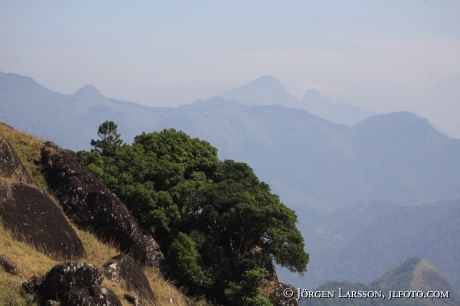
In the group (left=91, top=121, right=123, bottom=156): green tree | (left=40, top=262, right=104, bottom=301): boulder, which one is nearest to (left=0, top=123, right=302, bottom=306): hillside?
(left=40, top=262, right=104, bottom=301): boulder

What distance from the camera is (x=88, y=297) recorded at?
13484 mm

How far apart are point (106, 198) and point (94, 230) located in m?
1.48

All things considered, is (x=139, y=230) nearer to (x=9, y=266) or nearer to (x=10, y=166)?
(x=10, y=166)

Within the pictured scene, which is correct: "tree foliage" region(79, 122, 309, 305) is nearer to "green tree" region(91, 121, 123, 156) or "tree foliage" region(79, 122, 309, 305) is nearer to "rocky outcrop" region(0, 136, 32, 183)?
"green tree" region(91, 121, 123, 156)

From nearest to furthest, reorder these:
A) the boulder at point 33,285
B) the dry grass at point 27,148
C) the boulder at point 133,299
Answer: the boulder at point 33,285 → the boulder at point 133,299 → the dry grass at point 27,148

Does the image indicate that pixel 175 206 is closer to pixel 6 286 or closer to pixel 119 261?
pixel 119 261

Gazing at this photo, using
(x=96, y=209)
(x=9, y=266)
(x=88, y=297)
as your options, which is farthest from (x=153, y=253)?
(x=88, y=297)

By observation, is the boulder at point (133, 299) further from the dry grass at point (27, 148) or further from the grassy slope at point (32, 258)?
the dry grass at point (27, 148)

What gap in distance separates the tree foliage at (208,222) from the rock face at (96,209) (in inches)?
112

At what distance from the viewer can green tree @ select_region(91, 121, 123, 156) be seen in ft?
108

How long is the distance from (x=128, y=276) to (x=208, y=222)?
10359 mm

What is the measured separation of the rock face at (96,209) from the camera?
2264cm

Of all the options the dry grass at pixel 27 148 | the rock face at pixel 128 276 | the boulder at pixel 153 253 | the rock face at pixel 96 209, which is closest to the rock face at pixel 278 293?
the boulder at pixel 153 253

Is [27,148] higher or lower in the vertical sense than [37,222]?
higher
